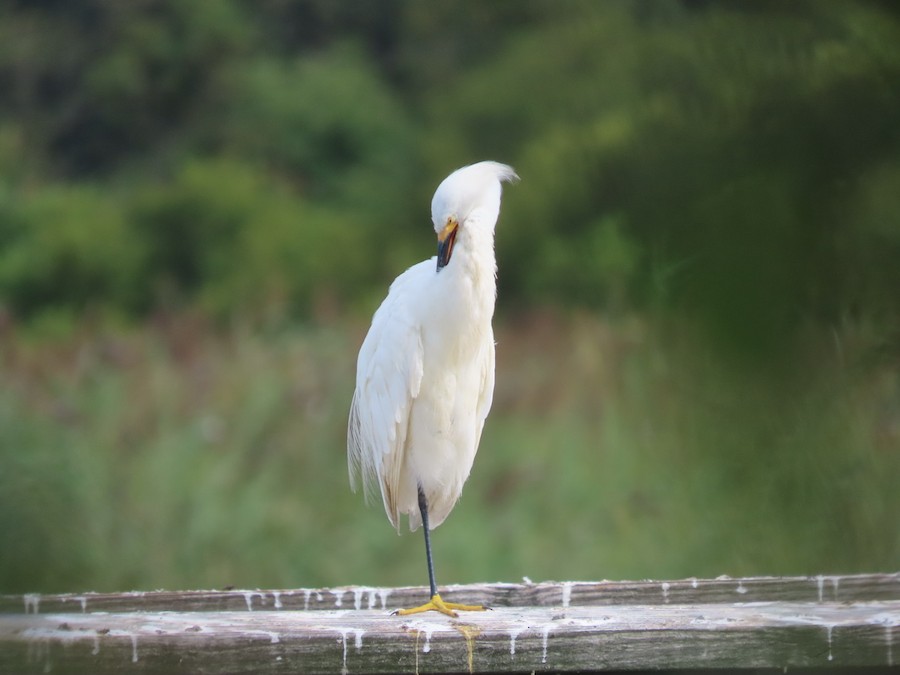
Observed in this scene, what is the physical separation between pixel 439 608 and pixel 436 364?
543mm

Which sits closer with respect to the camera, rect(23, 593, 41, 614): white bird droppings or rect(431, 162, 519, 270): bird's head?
rect(23, 593, 41, 614): white bird droppings

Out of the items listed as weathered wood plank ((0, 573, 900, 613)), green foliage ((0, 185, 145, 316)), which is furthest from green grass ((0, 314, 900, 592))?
green foliage ((0, 185, 145, 316))

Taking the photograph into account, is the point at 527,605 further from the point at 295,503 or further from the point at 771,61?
the point at 295,503

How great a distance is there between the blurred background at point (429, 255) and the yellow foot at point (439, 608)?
0.39 m

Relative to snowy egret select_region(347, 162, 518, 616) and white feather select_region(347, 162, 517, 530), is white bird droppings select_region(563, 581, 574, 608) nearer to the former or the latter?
snowy egret select_region(347, 162, 518, 616)

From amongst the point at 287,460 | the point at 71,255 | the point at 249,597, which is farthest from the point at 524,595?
the point at 71,255

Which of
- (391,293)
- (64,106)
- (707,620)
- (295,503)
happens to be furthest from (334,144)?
(707,620)

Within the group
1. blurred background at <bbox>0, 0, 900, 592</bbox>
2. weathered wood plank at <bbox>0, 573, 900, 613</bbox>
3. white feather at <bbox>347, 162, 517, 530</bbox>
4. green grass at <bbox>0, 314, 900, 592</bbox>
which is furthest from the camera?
green grass at <bbox>0, 314, 900, 592</bbox>

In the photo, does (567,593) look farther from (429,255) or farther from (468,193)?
(429,255)

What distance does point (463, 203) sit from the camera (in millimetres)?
2064

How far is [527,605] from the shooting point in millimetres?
1952

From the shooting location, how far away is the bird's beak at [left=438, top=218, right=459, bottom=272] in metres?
2.05

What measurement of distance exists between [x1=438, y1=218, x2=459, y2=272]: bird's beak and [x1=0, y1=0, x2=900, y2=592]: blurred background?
0.55 feet

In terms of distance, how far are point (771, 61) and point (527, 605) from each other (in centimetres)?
149
